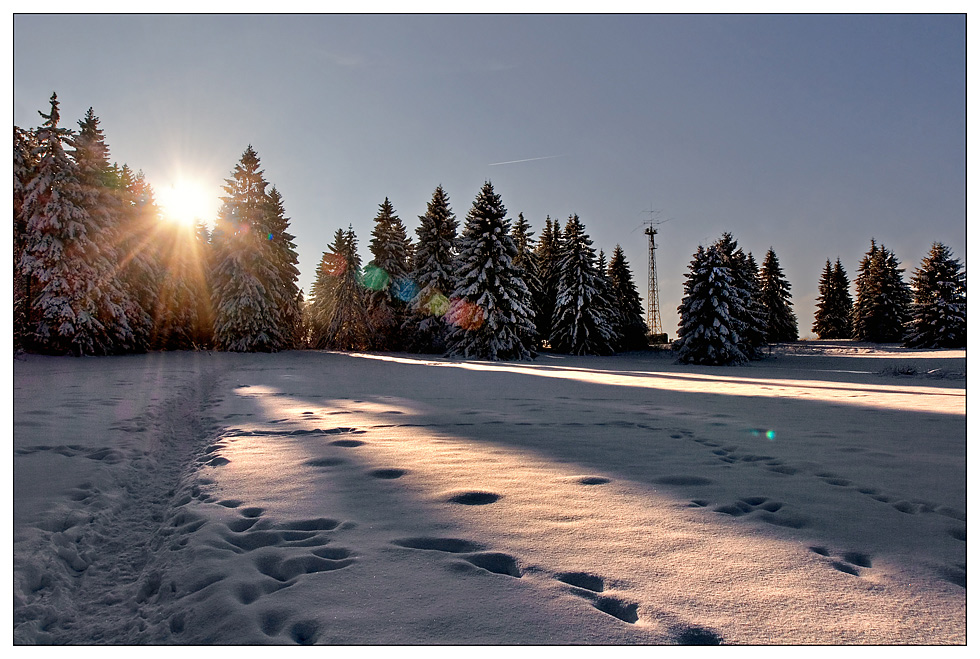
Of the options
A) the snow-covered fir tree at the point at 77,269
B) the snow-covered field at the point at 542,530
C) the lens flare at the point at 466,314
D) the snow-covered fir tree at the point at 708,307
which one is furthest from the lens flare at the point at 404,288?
the snow-covered field at the point at 542,530

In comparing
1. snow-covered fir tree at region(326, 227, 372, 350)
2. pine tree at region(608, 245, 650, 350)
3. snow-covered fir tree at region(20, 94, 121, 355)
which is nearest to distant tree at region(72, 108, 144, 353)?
snow-covered fir tree at region(20, 94, 121, 355)

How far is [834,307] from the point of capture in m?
2.43

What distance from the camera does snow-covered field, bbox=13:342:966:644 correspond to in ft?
5.11

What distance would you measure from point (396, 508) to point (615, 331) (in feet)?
107

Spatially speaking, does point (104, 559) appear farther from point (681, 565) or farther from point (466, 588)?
point (681, 565)

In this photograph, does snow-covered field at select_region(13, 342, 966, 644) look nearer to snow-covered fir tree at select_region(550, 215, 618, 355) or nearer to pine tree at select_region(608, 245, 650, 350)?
snow-covered fir tree at select_region(550, 215, 618, 355)

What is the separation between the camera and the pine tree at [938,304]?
1291mm

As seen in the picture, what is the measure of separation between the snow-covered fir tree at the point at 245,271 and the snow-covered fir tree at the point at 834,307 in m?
29.1

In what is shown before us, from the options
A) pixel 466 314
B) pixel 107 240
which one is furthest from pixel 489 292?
pixel 107 240

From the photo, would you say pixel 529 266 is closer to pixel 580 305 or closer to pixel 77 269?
pixel 580 305

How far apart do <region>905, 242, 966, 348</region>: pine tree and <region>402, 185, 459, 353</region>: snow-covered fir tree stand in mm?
28483

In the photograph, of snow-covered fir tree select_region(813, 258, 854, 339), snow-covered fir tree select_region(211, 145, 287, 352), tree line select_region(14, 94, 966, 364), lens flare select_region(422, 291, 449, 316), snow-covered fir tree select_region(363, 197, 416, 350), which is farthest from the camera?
snow-covered fir tree select_region(363, 197, 416, 350)

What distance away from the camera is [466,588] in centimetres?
196

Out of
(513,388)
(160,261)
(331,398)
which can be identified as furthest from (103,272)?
(513,388)
